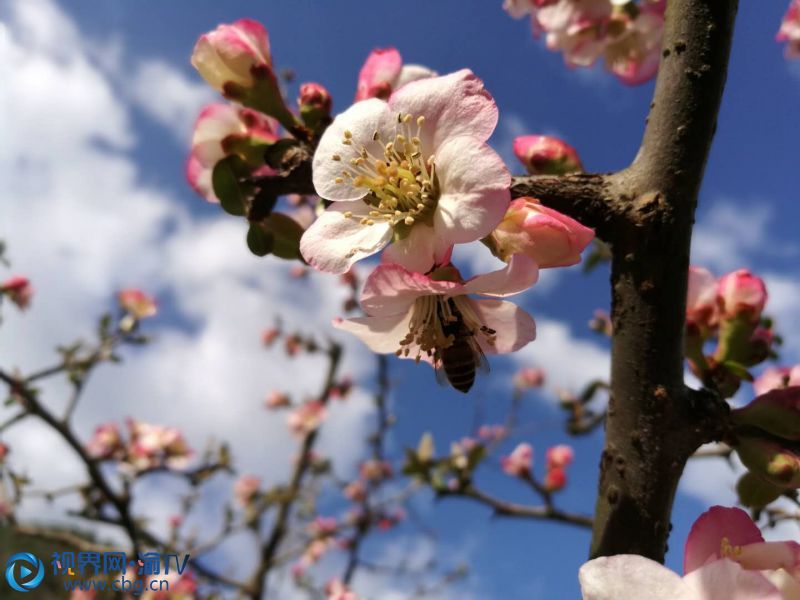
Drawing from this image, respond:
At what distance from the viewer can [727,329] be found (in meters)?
0.93

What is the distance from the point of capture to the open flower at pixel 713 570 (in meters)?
0.50

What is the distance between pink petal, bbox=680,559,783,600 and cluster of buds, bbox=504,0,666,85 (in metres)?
1.35

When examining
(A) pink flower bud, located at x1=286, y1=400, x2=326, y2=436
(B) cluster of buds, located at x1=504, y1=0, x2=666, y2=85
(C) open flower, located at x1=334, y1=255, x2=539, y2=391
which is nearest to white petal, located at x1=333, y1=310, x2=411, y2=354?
(C) open flower, located at x1=334, y1=255, x2=539, y2=391

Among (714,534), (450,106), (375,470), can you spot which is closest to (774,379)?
(714,534)

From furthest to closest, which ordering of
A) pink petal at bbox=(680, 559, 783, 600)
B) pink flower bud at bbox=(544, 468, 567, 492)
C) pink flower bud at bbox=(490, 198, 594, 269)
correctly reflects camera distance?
pink flower bud at bbox=(544, 468, 567, 492)
pink flower bud at bbox=(490, 198, 594, 269)
pink petal at bbox=(680, 559, 783, 600)

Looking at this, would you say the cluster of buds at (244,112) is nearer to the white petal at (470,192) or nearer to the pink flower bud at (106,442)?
the white petal at (470,192)

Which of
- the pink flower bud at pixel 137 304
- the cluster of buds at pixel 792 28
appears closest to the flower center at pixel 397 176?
the cluster of buds at pixel 792 28

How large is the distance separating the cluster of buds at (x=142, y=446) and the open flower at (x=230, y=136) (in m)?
3.09

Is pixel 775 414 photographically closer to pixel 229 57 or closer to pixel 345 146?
pixel 345 146

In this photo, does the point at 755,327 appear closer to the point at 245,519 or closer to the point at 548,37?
the point at 548,37

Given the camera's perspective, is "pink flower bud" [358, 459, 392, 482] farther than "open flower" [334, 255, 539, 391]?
Yes

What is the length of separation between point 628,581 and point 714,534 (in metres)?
0.11

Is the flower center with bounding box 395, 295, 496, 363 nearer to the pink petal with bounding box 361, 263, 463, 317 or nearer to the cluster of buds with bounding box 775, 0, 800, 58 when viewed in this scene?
the pink petal with bounding box 361, 263, 463, 317

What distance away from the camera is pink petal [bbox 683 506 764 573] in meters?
0.57
